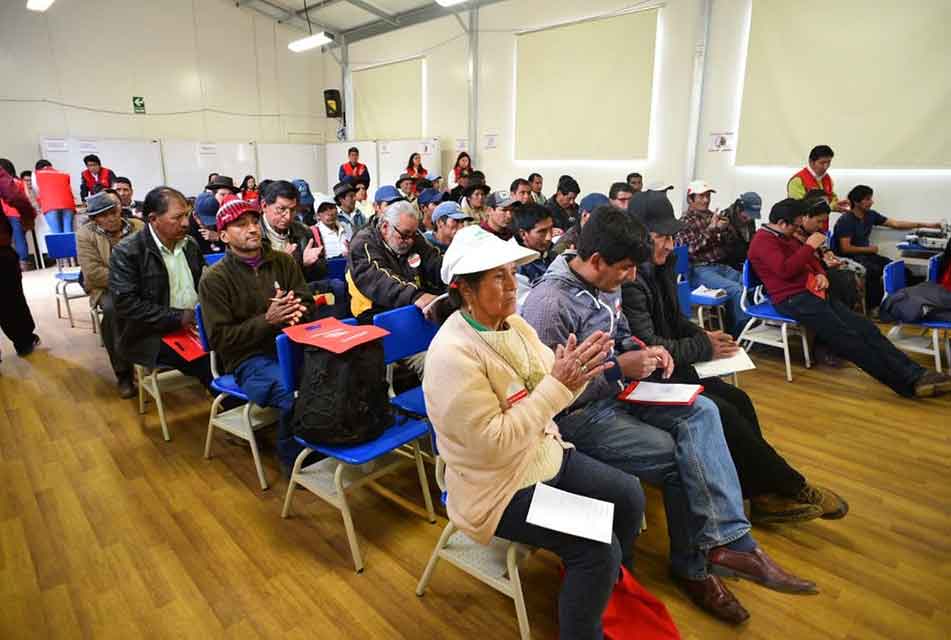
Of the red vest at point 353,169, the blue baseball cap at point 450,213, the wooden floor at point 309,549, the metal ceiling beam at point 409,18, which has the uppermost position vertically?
the metal ceiling beam at point 409,18

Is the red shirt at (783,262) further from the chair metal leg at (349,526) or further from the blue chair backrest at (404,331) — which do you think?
the chair metal leg at (349,526)

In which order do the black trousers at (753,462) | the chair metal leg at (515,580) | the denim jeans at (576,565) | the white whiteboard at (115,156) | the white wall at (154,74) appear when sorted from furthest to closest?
the white whiteboard at (115,156) → the white wall at (154,74) → the black trousers at (753,462) → the chair metal leg at (515,580) → the denim jeans at (576,565)

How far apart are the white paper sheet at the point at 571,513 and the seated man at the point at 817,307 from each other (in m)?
2.99

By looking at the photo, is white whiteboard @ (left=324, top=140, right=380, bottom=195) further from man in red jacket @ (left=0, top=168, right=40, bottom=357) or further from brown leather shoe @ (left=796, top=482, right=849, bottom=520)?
brown leather shoe @ (left=796, top=482, right=849, bottom=520)

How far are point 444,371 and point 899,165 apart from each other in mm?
6571

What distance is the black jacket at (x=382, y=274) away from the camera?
304 centimetres

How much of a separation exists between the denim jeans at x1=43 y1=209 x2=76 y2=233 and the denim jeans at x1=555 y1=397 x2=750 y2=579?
8.70 meters

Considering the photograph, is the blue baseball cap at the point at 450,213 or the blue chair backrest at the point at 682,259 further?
the blue chair backrest at the point at 682,259

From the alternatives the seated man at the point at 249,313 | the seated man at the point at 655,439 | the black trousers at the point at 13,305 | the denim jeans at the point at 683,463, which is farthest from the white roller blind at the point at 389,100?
the denim jeans at the point at 683,463

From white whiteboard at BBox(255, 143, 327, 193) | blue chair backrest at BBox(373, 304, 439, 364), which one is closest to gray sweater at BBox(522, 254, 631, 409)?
blue chair backrest at BBox(373, 304, 439, 364)

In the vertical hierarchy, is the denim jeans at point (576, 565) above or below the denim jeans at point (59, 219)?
below

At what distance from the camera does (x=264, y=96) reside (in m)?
11.3

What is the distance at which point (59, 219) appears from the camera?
7.76 metres

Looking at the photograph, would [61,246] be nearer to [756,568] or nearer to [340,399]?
[340,399]
